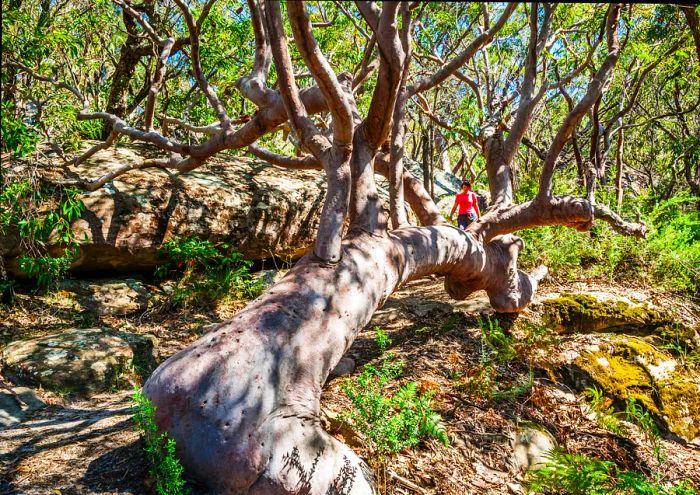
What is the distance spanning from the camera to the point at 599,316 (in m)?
5.95

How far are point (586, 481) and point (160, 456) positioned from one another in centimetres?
265

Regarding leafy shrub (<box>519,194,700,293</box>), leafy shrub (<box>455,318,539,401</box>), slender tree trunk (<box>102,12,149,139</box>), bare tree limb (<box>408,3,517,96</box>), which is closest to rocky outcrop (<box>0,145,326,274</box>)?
slender tree trunk (<box>102,12,149,139</box>)

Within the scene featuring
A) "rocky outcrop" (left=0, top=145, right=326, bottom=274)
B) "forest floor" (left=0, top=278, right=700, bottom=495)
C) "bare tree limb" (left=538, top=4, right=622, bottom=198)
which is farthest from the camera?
"rocky outcrop" (left=0, top=145, right=326, bottom=274)

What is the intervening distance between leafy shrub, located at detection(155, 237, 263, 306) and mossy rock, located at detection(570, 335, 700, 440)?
183 inches

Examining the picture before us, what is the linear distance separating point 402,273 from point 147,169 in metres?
4.99

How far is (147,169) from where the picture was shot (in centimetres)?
737

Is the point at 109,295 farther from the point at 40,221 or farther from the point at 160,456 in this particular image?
the point at 160,456

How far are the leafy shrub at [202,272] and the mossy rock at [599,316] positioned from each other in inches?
167

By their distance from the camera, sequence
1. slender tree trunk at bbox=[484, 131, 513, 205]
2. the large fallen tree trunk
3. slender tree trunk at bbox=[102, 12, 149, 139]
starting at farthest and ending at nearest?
slender tree trunk at bbox=[102, 12, 149, 139], slender tree trunk at bbox=[484, 131, 513, 205], the large fallen tree trunk

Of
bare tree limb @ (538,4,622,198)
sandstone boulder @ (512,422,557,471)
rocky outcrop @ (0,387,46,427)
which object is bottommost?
rocky outcrop @ (0,387,46,427)

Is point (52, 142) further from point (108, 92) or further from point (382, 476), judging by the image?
point (382, 476)

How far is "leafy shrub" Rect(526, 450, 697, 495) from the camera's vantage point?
3.04 meters

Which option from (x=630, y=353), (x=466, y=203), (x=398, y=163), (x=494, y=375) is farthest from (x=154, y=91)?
(x=630, y=353)

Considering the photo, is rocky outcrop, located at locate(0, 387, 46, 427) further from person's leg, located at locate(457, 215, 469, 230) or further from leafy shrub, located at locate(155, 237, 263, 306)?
person's leg, located at locate(457, 215, 469, 230)
